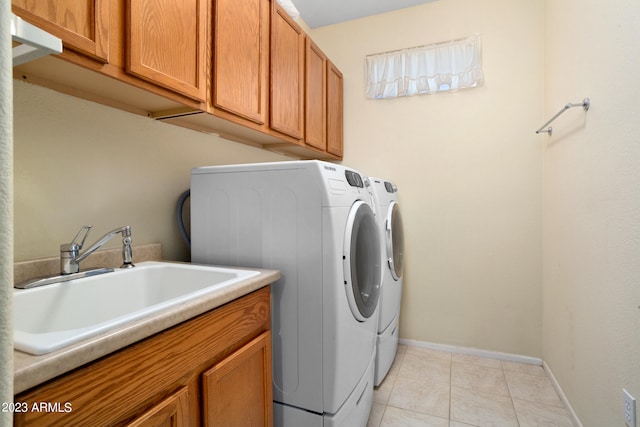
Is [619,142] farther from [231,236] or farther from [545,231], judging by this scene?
[231,236]

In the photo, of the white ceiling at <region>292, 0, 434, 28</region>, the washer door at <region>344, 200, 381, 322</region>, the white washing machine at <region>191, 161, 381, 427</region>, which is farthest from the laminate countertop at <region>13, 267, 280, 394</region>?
the white ceiling at <region>292, 0, 434, 28</region>

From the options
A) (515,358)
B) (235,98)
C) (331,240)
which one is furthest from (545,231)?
(235,98)

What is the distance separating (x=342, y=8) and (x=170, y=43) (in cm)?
197

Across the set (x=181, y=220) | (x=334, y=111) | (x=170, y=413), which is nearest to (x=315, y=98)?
(x=334, y=111)

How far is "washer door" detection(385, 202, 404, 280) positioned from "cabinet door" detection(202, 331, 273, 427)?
116 centimetres

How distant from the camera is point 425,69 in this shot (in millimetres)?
2541

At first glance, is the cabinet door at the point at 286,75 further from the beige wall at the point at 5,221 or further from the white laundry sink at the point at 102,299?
the beige wall at the point at 5,221

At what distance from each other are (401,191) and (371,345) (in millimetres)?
1451

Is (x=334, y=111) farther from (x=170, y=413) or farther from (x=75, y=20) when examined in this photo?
(x=170, y=413)

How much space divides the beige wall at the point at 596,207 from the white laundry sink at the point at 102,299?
140 cm

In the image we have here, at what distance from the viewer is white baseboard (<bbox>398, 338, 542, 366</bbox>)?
90.8 inches

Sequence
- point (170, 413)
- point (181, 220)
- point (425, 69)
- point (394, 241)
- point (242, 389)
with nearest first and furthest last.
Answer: point (170, 413) → point (242, 389) → point (181, 220) → point (394, 241) → point (425, 69)

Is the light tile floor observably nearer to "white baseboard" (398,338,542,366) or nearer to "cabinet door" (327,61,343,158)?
"white baseboard" (398,338,542,366)

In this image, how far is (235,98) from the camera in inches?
57.9
